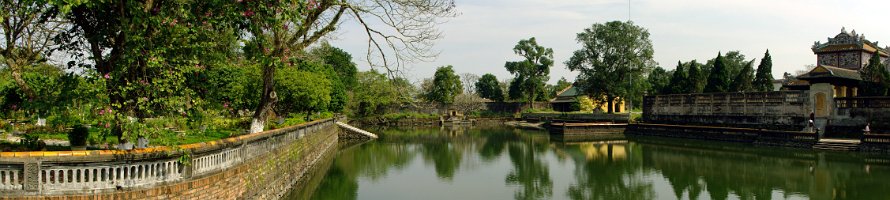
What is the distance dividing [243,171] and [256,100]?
48.4 feet

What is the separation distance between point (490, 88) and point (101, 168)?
68.1 metres

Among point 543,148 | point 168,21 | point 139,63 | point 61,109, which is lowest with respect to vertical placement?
point 543,148

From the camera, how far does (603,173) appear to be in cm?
2077

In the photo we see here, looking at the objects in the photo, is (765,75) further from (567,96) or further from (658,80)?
(567,96)

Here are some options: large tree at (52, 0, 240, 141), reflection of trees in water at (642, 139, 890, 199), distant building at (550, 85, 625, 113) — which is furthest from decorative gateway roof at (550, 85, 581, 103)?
large tree at (52, 0, 240, 141)

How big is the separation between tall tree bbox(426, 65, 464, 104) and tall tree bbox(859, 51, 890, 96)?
126ft

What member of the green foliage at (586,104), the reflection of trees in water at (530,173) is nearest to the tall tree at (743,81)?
the green foliage at (586,104)

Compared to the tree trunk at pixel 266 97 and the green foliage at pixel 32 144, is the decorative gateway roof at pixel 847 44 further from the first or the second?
the green foliage at pixel 32 144

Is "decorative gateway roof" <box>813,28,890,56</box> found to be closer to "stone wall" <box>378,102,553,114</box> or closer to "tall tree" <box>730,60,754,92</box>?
"tall tree" <box>730,60,754,92</box>

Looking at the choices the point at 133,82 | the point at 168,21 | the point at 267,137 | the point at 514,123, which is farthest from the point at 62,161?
the point at 514,123

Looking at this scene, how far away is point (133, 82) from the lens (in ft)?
27.5

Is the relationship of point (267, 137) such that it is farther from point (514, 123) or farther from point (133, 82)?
point (514, 123)

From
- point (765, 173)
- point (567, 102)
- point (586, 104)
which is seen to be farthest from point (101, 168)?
point (567, 102)

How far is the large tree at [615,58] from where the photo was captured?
4641 centimetres
